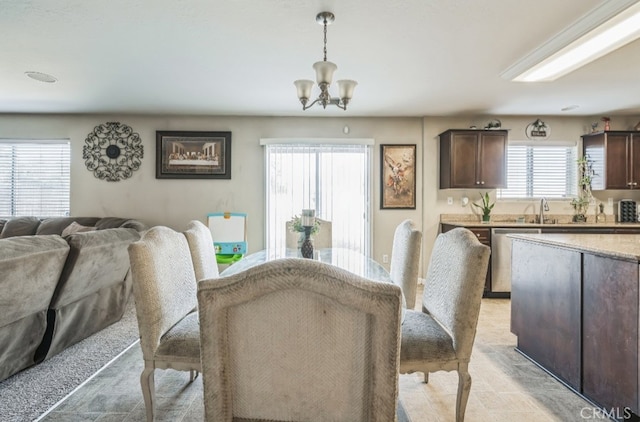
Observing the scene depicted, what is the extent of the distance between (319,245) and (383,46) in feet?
6.21

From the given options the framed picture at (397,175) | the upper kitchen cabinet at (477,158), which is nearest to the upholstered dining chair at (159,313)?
the framed picture at (397,175)

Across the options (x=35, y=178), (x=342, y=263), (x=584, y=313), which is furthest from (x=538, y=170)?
(x=35, y=178)

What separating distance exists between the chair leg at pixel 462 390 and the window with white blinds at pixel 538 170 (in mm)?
3993

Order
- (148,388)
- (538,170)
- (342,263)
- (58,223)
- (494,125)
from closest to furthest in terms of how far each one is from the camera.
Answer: (148,388) → (342,263) → (58,223) → (494,125) → (538,170)

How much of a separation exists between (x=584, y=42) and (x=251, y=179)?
12.8ft

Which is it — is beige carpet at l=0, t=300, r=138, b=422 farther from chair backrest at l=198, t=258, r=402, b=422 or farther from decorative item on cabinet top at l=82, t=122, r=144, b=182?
decorative item on cabinet top at l=82, t=122, r=144, b=182

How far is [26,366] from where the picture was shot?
2.37 meters

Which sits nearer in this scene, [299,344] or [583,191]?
[299,344]

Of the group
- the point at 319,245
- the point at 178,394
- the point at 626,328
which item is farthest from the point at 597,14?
the point at 178,394

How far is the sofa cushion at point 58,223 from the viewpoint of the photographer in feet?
14.1

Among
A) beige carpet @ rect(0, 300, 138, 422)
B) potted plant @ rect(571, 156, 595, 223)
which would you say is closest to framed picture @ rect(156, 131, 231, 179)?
beige carpet @ rect(0, 300, 138, 422)

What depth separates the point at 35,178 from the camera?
4.97 meters

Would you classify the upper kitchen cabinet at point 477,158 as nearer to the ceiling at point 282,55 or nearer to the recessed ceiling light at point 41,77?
the ceiling at point 282,55

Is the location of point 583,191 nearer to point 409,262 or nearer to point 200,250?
point 409,262
